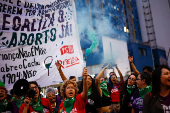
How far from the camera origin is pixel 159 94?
1.81m

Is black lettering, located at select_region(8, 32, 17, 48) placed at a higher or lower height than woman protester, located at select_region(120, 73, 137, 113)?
higher

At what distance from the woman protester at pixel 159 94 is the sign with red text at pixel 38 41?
2057 mm

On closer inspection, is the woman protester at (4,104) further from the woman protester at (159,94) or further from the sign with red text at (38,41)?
the woman protester at (159,94)

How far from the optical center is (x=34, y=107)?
98.1 inches

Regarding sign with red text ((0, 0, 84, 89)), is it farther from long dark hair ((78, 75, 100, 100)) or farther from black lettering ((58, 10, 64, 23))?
long dark hair ((78, 75, 100, 100))

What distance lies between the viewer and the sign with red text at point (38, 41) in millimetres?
3264

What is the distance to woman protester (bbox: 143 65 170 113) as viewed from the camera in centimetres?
170

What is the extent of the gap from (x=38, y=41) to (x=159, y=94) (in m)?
2.79

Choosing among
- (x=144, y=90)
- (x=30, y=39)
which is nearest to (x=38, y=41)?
(x=30, y=39)

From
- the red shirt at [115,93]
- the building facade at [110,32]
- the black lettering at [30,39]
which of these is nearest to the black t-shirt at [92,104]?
the red shirt at [115,93]

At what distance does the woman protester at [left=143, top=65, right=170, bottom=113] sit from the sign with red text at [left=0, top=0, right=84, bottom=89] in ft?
6.75

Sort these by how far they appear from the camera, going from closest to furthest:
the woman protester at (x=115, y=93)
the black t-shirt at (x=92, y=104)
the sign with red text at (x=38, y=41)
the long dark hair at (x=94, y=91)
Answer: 1. the black t-shirt at (x=92, y=104)
2. the long dark hair at (x=94, y=91)
3. the sign with red text at (x=38, y=41)
4. the woman protester at (x=115, y=93)

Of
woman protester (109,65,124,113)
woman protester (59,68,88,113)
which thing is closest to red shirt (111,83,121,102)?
woman protester (109,65,124,113)

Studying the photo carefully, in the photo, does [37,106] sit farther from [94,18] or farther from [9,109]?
[94,18]
